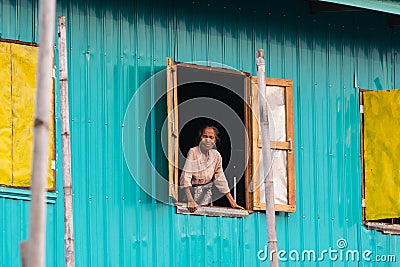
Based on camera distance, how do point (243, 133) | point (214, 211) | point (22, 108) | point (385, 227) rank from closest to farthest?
point (22, 108) < point (214, 211) < point (243, 133) < point (385, 227)

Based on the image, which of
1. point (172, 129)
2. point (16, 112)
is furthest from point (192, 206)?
point (16, 112)

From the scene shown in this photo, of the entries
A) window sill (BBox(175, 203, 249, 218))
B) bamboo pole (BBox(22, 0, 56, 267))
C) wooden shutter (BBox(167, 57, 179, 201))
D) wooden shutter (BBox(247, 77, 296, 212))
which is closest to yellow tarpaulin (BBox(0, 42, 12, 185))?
wooden shutter (BBox(167, 57, 179, 201))

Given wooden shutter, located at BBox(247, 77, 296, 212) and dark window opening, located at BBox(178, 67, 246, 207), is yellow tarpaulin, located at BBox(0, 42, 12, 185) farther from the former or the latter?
wooden shutter, located at BBox(247, 77, 296, 212)

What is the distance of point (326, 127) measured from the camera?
1395cm

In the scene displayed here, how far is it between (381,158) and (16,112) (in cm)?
450

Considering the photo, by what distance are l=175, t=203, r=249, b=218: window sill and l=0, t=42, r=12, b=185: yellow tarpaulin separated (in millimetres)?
1888

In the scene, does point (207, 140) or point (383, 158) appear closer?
point (207, 140)

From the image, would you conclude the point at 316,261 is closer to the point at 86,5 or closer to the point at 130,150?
the point at 130,150

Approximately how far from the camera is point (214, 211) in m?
12.8

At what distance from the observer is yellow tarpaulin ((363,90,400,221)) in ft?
46.5

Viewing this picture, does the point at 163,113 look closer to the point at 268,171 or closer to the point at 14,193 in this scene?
the point at 268,171

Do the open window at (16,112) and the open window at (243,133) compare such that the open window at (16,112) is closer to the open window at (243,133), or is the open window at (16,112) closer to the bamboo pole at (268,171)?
the open window at (243,133)

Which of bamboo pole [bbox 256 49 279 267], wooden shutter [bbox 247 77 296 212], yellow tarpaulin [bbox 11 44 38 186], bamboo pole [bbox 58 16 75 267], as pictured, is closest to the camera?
bamboo pole [bbox 58 16 75 267]

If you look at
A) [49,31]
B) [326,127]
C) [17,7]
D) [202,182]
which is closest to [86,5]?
[17,7]
